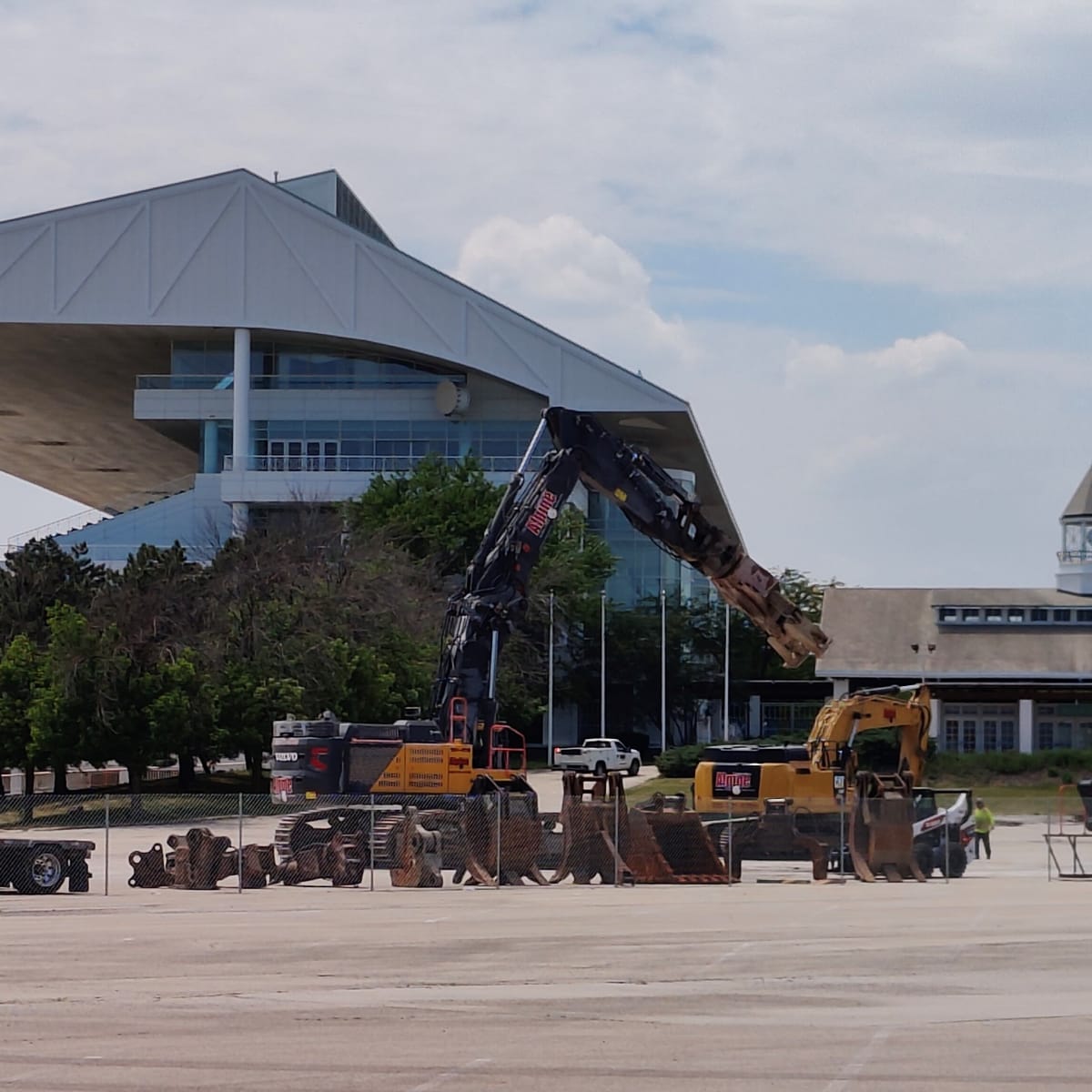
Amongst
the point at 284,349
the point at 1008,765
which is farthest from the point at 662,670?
the point at 284,349

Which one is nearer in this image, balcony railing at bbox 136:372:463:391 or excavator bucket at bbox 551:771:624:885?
excavator bucket at bbox 551:771:624:885

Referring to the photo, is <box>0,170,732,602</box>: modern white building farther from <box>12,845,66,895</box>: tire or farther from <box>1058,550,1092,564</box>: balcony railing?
<box>12,845,66,895</box>: tire

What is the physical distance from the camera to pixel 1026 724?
7319 cm

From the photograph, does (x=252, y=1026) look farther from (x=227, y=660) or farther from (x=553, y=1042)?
(x=227, y=660)

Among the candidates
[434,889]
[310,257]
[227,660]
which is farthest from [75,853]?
[310,257]

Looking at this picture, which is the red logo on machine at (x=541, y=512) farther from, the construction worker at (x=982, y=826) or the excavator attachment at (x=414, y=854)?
the construction worker at (x=982, y=826)

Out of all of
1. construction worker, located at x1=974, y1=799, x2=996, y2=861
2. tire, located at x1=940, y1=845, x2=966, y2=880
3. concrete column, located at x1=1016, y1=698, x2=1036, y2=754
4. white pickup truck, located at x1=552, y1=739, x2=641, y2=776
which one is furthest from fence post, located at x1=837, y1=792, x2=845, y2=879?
concrete column, located at x1=1016, y1=698, x2=1036, y2=754

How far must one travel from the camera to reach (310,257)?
8775cm

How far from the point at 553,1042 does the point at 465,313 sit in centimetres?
7493

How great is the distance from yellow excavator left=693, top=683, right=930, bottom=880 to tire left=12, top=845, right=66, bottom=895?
36.6 ft

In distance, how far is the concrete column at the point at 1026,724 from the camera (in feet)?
240

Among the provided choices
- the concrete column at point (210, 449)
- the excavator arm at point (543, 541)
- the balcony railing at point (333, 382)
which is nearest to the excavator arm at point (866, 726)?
the excavator arm at point (543, 541)

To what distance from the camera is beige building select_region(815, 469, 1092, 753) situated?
7388 cm

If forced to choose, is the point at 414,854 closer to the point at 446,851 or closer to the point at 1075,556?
the point at 446,851
